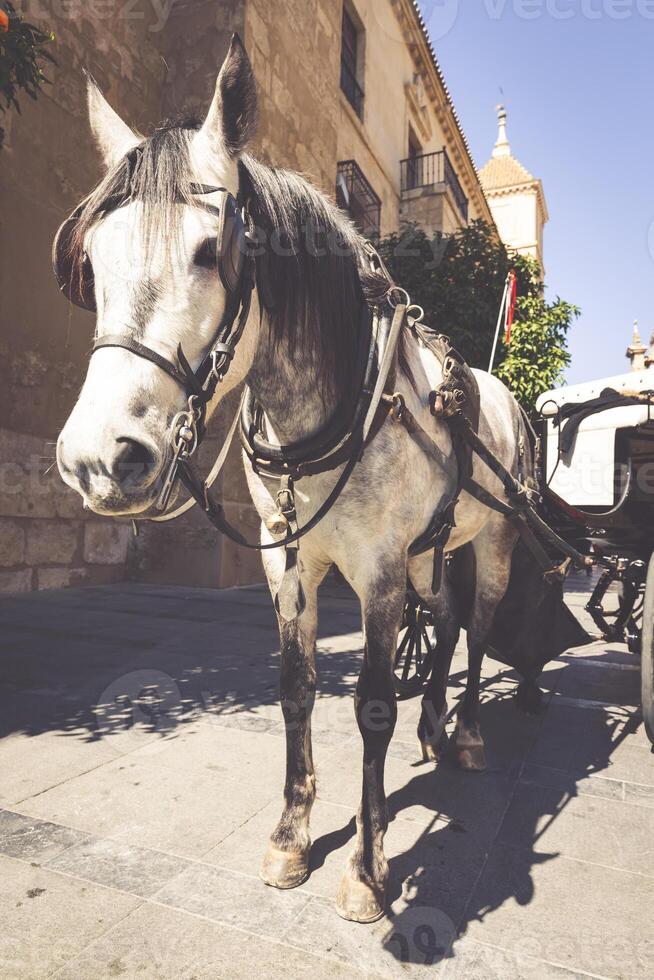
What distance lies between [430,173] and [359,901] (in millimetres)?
21953

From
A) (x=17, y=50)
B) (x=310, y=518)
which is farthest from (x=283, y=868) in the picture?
(x=17, y=50)

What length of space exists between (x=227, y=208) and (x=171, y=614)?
625cm

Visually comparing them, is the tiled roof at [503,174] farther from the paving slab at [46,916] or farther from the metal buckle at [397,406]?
the paving slab at [46,916]

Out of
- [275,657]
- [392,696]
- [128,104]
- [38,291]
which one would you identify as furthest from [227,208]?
[128,104]

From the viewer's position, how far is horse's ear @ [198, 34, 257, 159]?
5.34 feet

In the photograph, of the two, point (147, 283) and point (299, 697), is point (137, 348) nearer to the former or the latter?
point (147, 283)

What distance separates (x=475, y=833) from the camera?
2508 mm

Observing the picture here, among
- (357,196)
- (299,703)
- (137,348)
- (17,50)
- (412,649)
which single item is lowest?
(412,649)

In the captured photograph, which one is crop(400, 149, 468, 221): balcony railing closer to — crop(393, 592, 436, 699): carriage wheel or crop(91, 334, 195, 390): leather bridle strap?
crop(393, 592, 436, 699): carriage wheel

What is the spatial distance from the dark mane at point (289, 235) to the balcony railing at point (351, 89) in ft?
51.2

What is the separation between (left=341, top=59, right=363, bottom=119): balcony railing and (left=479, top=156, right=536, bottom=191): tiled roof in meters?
27.7

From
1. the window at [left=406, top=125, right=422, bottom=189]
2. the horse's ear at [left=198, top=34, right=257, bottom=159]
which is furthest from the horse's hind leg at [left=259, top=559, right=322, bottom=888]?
the window at [left=406, top=125, right=422, bottom=189]

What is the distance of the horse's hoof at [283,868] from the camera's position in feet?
6.91

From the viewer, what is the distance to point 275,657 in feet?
17.6
